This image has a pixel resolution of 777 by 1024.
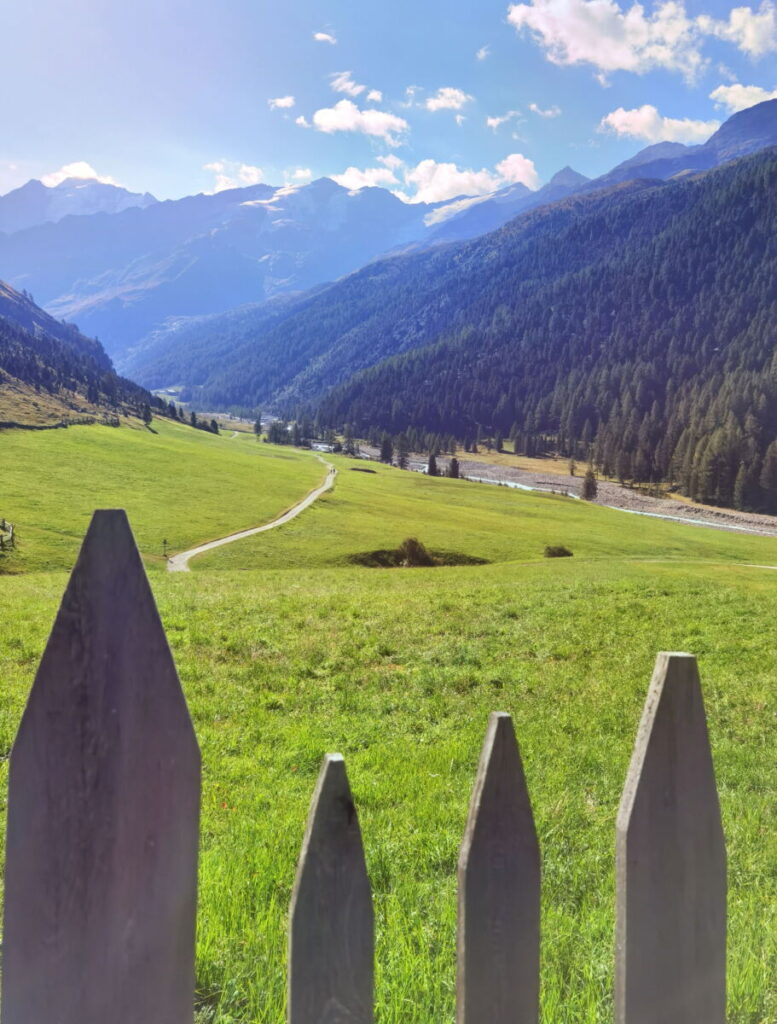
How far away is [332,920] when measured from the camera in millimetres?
1729

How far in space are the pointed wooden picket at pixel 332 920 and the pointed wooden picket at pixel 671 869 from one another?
0.82m

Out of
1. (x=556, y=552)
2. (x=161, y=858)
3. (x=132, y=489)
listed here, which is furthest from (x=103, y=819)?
(x=132, y=489)

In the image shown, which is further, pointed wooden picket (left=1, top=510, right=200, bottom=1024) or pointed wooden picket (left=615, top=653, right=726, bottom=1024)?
pointed wooden picket (left=615, top=653, right=726, bottom=1024)

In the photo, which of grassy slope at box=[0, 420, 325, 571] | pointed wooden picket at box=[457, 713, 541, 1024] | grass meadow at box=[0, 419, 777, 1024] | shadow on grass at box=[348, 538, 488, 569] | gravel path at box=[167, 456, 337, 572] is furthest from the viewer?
shadow on grass at box=[348, 538, 488, 569]

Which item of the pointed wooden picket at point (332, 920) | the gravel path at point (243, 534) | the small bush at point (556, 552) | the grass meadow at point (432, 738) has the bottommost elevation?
the gravel path at point (243, 534)

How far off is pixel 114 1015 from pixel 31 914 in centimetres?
37

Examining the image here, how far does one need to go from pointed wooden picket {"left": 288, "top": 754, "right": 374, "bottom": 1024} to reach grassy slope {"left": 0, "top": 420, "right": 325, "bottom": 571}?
50.6m

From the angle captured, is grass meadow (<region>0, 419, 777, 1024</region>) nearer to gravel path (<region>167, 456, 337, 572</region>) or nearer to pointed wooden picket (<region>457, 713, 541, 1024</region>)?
pointed wooden picket (<region>457, 713, 541, 1024</region>)

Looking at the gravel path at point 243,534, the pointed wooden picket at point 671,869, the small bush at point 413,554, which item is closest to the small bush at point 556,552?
the small bush at point 413,554

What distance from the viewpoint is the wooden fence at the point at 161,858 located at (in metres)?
1.61

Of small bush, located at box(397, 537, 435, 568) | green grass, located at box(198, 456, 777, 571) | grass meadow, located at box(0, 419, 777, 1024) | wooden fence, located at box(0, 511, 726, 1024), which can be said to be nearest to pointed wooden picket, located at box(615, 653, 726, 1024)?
wooden fence, located at box(0, 511, 726, 1024)

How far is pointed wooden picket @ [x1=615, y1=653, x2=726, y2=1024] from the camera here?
1.93 metres

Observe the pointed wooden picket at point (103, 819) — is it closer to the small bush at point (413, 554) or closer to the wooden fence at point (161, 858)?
the wooden fence at point (161, 858)

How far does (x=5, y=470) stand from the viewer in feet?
251
